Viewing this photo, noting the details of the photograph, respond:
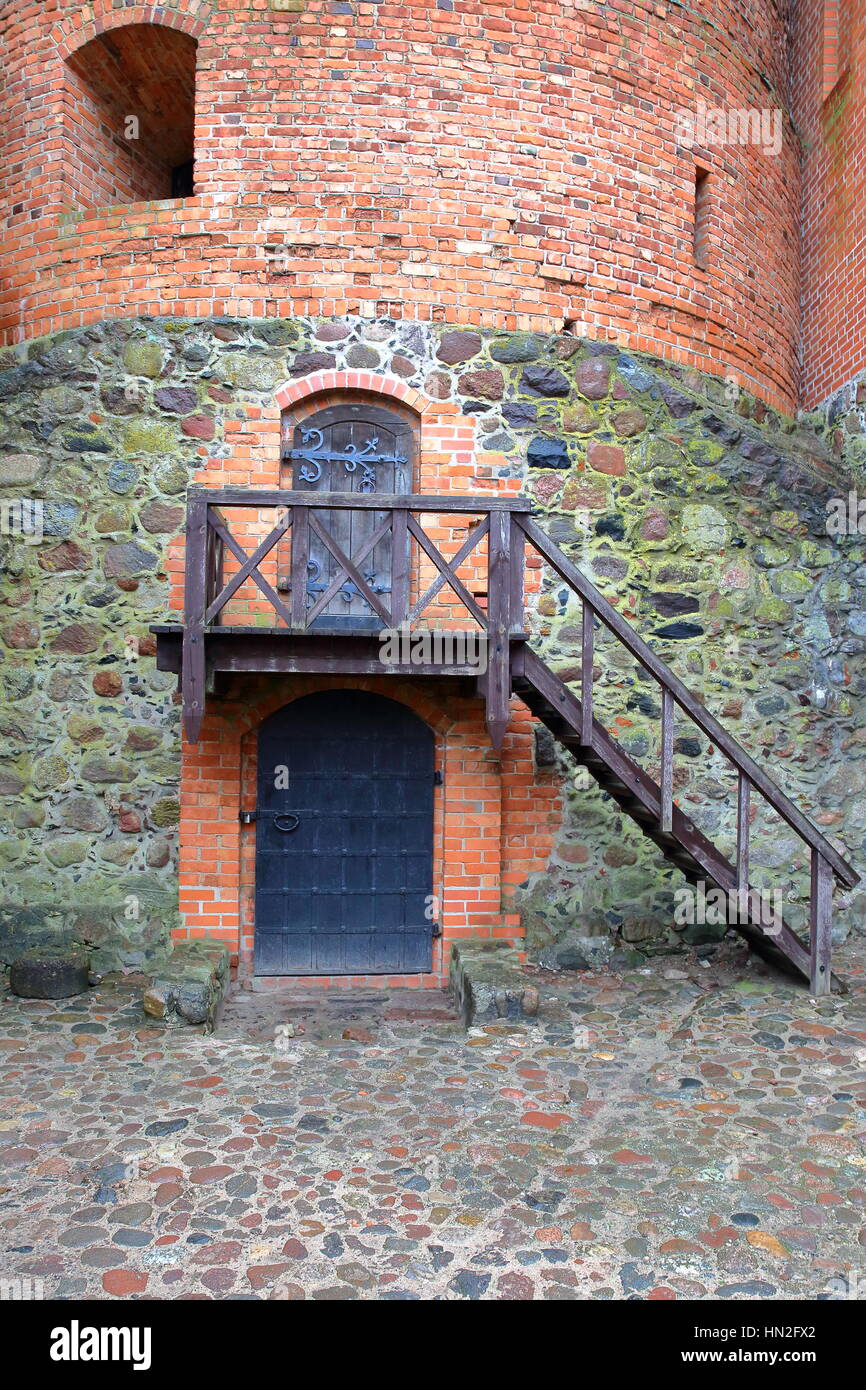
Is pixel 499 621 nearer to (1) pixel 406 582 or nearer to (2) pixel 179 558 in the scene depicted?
(1) pixel 406 582

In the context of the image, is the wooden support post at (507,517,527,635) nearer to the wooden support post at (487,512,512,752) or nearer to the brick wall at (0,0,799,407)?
the wooden support post at (487,512,512,752)

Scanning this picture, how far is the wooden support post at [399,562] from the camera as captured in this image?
5246 mm

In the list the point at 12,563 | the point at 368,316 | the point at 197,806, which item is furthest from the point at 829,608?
the point at 12,563

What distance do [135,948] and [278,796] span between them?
1379 mm

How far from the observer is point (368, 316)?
20.3ft

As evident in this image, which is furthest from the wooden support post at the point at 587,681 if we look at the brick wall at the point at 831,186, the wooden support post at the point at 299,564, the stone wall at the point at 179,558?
the brick wall at the point at 831,186

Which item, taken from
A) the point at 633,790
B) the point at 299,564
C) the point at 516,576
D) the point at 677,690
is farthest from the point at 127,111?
the point at 633,790

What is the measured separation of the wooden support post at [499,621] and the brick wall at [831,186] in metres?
4.20

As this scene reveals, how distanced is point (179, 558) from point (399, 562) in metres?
1.76

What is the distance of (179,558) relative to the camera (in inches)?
243

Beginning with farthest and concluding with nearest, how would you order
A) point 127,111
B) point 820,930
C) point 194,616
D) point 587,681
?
point 127,111 < point 820,930 < point 587,681 < point 194,616

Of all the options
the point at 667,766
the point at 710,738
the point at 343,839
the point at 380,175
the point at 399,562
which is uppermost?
the point at 380,175

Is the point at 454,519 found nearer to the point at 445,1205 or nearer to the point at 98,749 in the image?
the point at 98,749

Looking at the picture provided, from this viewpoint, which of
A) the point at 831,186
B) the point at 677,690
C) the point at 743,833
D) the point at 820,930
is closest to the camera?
the point at 677,690
